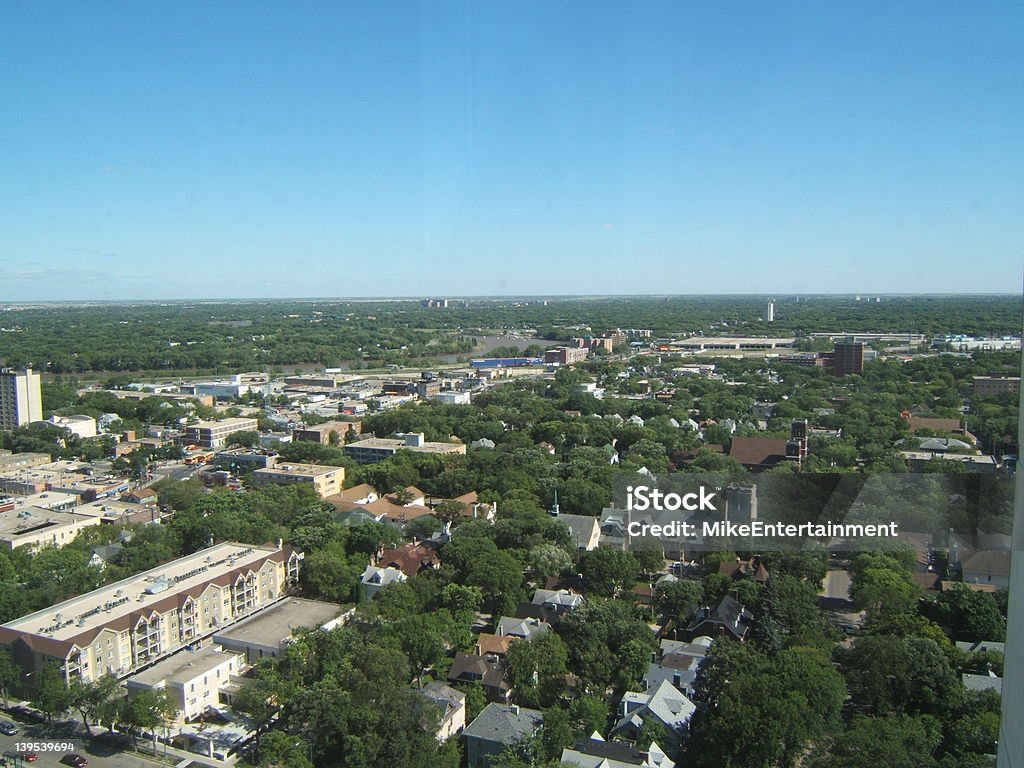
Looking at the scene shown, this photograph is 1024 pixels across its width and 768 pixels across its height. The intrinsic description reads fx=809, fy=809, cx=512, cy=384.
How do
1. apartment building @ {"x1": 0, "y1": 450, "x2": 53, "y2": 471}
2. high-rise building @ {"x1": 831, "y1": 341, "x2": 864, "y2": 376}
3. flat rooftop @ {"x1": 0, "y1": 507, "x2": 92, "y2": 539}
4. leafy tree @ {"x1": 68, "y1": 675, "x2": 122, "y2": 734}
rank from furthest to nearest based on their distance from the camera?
high-rise building @ {"x1": 831, "y1": 341, "x2": 864, "y2": 376}
apartment building @ {"x1": 0, "y1": 450, "x2": 53, "y2": 471}
flat rooftop @ {"x1": 0, "y1": 507, "x2": 92, "y2": 539}
leafy tree @ {"x1": 68, "y1": 675, "x2": 122, "y2": 734}

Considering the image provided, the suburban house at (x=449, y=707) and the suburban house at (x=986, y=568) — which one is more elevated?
the suburban house at (x=986, y=568)

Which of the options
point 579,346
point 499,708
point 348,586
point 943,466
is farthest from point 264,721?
point 579,346

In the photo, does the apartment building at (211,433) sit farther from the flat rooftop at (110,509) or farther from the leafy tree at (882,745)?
the leafy tree at (882,745)

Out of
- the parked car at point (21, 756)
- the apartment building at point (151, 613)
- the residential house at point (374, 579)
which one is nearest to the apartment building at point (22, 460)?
the apartment building at point (151, 613)

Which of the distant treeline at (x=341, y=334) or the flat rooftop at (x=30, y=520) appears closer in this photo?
the flat rooftop at (x=30, y=520)

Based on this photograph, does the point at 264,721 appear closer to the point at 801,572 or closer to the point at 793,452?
the point at 801,572

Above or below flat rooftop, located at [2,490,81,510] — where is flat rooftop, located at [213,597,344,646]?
below

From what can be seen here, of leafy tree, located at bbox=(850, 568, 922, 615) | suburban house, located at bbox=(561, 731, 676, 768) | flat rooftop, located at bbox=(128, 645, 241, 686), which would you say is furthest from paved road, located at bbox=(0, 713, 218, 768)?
leafy tree, located at bbox=(850, 568, 922, 615)

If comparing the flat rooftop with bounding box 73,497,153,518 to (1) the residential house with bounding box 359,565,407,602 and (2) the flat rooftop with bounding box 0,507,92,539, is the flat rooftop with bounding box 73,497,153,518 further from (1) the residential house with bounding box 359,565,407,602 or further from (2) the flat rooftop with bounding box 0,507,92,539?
(1) the residential house with bounding box 359,565,407,602
